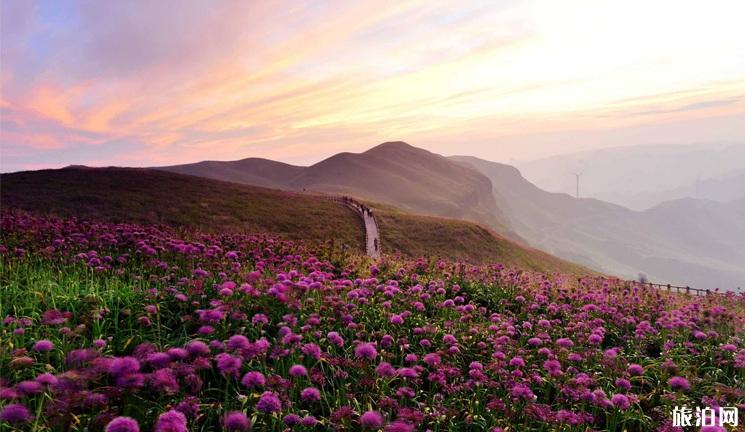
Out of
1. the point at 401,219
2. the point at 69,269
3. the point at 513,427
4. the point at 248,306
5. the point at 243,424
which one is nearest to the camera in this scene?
the point at 243,424

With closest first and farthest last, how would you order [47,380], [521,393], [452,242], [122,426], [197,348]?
[122,426], [47,380], [197,348], [521,393], [452,242]

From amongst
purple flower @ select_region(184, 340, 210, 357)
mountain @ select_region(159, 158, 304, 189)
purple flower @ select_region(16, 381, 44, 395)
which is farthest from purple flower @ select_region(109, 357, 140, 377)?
mountain @ select_region(159, 158, 304, 189)

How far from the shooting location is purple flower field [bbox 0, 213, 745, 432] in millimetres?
5348

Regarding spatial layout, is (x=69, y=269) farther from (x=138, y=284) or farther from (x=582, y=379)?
(x=582, y=379)

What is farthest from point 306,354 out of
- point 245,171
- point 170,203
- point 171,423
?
point 245,171

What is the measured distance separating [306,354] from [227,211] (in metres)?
39.4

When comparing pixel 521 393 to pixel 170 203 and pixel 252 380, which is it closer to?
pixel 252 380

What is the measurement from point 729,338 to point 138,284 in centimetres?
1224

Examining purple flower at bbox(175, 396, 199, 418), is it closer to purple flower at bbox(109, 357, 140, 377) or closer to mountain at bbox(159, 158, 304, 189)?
purple flower at bbox(109, 357, 140, 377)

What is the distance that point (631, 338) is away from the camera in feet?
34.6

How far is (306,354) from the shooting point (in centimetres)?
734

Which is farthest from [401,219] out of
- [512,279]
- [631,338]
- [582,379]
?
[582,379]

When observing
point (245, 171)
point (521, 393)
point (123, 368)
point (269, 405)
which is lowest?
point (521, 393)

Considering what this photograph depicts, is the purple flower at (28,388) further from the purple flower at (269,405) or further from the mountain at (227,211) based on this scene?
the mountain at (227,211)
